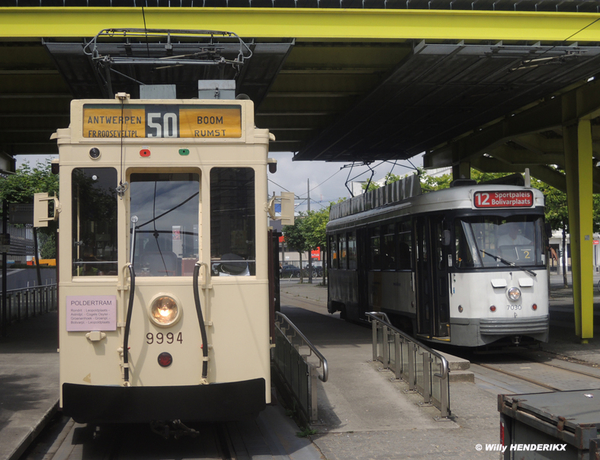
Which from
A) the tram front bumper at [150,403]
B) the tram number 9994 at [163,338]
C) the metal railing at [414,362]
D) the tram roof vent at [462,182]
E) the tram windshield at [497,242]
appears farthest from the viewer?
the tram roof vent at [462,182]

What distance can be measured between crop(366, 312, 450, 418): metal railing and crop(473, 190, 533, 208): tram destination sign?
3030mm

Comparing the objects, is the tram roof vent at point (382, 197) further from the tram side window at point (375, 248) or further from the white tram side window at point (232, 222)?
the white tram side window at point (232, 222)

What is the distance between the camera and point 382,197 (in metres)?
16.8

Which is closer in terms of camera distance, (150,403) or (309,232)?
(150,403)

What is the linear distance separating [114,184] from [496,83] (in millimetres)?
11399

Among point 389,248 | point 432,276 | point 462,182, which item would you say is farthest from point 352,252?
point 432,276

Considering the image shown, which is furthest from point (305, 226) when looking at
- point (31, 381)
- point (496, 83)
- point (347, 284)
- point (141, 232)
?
point (141, 232)

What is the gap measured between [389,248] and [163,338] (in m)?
9.85

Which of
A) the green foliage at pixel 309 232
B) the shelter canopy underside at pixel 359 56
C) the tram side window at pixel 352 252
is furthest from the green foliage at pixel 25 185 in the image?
the green foliage at pixel 309 232

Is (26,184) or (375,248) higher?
(26,184)

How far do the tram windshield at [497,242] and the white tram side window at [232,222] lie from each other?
680 centimetres

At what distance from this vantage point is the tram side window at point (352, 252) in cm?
1883

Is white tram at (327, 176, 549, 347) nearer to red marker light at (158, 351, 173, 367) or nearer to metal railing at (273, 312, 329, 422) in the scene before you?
metal railing at (273, 312, 329, 422)

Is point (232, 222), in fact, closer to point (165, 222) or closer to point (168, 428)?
point (165, 222)
